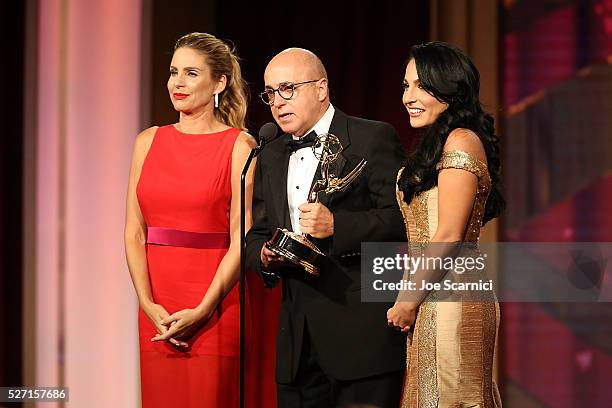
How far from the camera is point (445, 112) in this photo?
260 centimetres

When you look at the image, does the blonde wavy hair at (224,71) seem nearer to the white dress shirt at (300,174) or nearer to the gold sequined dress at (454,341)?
the white dress shirt at (300,174)

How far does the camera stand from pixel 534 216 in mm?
4234

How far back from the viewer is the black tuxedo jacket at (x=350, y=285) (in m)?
2.82

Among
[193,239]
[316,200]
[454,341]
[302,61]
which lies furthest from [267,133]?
[454,341]

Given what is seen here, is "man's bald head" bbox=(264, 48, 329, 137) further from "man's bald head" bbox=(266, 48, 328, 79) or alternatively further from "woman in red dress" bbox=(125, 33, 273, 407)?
"woman in red dress" bbox=(125, 33, 273, 407)

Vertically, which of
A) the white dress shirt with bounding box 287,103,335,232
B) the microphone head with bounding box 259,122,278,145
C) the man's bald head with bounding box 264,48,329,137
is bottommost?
the white dress shirt with bounding box 287,103,335,232

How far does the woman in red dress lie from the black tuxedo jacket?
10.4 inches

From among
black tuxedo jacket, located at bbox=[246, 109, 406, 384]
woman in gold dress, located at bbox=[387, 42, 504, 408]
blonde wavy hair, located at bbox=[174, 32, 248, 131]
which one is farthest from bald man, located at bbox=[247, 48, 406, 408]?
blonde wavy hair, located at bbox=[174, 32, 248, 131]

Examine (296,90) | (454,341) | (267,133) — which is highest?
(296,90)

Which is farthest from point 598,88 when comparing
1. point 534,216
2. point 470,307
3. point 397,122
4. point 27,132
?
point 27,132

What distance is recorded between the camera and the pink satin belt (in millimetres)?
3139

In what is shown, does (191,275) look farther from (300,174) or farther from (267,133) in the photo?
(267,133)

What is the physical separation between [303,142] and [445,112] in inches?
19.1

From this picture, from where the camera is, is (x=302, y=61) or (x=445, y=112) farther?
(x=302, y=61)
